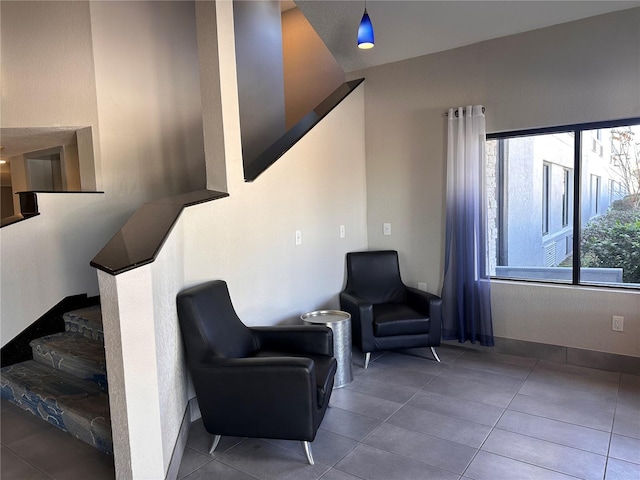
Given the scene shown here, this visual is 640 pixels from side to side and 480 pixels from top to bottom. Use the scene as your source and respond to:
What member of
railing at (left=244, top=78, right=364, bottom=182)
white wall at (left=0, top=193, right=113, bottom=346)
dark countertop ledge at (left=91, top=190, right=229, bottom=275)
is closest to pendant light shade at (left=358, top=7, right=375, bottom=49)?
railing at (left=244, top=78, right=364, bottom=182)

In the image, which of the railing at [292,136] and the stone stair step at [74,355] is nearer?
the stone stair step at [74,355]

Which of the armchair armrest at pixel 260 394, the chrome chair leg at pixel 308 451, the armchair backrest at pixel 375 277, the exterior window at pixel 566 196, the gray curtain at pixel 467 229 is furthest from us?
the armchair backrest at pixel 375 277

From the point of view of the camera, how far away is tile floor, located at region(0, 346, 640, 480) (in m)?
2.21

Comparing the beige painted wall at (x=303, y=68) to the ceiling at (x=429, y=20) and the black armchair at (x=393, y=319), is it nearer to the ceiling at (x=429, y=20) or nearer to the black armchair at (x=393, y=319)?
the ceiling at (x=429, y=20)

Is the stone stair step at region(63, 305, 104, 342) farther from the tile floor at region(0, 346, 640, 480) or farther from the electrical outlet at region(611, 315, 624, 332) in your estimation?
the electrical outlet at region(611, 315, 624, 332)

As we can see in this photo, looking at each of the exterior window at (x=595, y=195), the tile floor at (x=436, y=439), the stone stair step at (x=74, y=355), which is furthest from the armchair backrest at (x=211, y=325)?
the exterior window at (x=595, y=195)

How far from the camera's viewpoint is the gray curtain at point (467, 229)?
374 cm

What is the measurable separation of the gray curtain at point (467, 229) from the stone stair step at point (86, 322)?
9.92 ft

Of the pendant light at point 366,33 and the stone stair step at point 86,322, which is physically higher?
the pendant light at point 366,33

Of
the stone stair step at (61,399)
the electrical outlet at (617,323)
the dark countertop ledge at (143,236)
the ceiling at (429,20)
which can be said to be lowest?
the stone stair step at (61,399)

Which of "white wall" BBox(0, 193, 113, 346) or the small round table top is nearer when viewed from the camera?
"white wall" BBox(0, 193, 113, 346)

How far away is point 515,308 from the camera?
3.76 meters

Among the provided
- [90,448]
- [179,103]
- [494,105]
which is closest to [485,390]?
[494,105]

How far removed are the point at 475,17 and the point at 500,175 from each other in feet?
4.44
